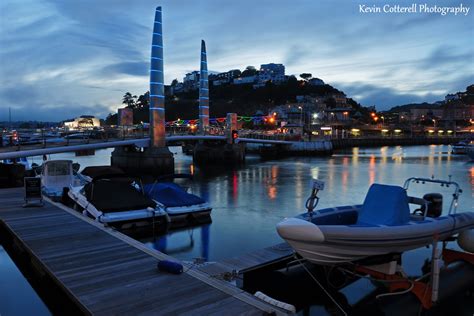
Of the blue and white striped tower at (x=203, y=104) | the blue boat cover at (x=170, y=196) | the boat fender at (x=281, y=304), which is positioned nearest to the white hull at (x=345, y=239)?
the boat fender at (x=281, y=304)

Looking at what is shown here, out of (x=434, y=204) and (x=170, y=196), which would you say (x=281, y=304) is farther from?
(x=170, y=196)

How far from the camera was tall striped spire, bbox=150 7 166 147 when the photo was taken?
39.4 metres

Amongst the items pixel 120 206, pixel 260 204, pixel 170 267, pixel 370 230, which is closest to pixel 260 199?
pixel 260 204

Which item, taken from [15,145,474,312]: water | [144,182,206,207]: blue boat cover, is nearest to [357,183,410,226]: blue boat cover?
[15,145,474,312]: water

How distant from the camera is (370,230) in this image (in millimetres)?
7117

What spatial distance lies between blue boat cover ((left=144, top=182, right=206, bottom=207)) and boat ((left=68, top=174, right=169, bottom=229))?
70 cm

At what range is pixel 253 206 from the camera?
21.5 metres

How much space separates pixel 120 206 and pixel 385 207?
881 cm

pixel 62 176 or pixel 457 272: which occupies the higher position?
pixel 62 176

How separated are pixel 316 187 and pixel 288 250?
171cm

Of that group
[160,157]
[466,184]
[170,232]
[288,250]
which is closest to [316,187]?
[288,250]

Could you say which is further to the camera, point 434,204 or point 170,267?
point 434,204

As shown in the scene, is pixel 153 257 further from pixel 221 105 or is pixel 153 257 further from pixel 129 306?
pixel 221 105

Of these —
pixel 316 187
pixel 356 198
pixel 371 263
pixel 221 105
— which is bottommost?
pixel 356 198
